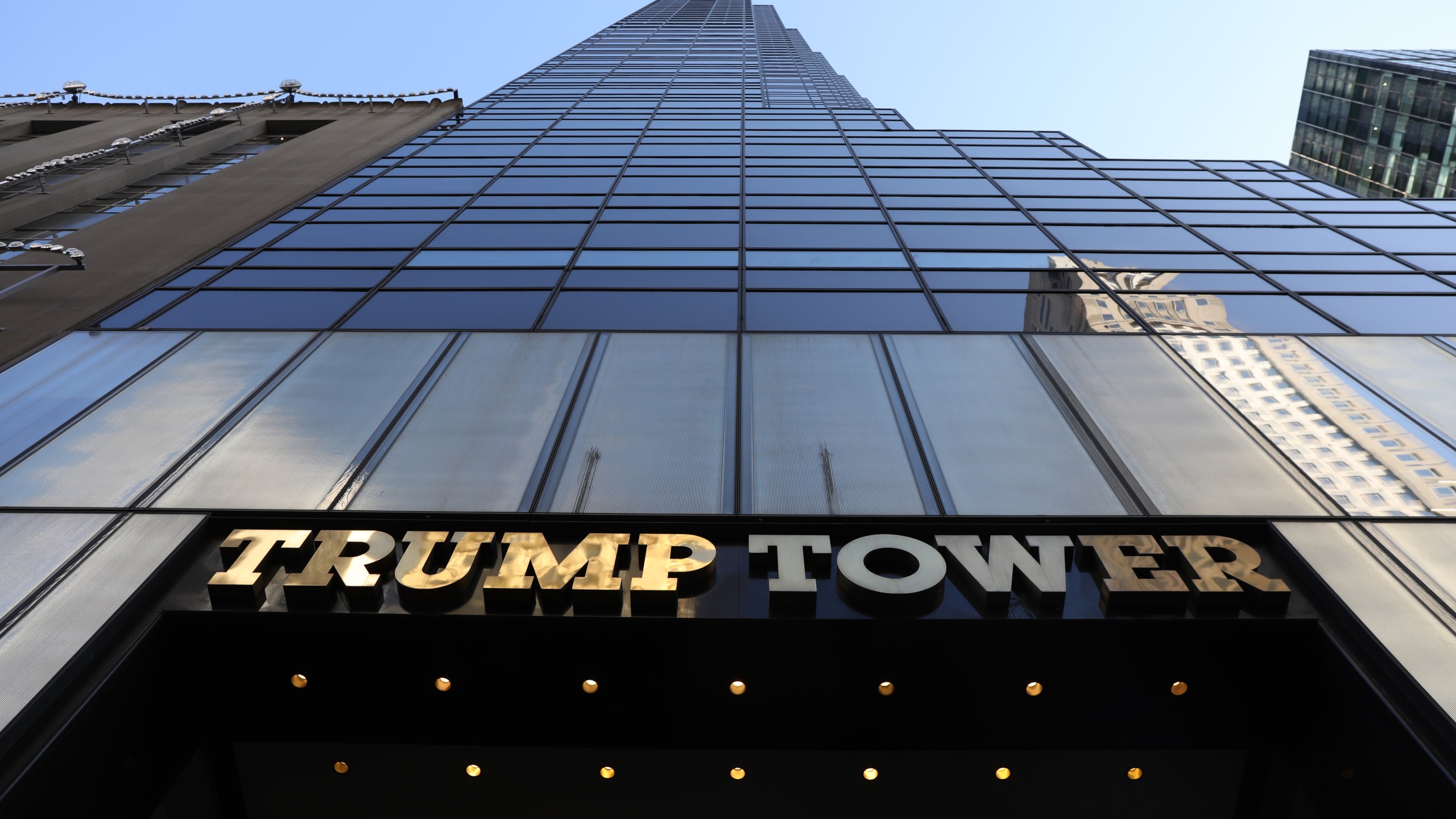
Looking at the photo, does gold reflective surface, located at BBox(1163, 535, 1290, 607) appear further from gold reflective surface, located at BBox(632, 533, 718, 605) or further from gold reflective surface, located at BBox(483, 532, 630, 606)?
gold reflective surface, located at BBox(483, 532, 630, 606)

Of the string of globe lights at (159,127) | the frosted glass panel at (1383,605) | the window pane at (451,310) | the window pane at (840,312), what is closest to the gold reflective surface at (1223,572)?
the frosted glass panel at (1383,605)

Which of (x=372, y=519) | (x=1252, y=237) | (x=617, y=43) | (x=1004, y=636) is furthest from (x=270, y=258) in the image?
(x=617, y=43)

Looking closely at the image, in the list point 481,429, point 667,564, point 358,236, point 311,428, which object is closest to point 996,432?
point 667,564

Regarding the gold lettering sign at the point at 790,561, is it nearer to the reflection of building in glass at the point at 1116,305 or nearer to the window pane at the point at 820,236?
the reflection of building in glass at the point at 1116,305

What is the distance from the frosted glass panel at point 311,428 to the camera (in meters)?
10.6

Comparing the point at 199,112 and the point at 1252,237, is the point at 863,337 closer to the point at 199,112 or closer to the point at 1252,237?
the point at 1252,237

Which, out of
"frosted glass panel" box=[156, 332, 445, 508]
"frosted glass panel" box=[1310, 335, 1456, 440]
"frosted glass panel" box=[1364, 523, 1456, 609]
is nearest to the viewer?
"frosted glass panel" box=[1364, 523, 1456, 609]

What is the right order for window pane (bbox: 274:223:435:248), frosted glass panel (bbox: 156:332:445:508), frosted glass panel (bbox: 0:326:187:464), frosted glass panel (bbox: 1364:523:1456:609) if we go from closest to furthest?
1. frosted glass panel (bbox: 1364:523:1456:609)
2. frosted glass panel (bbox: 156:332:445:508)
3. frosted glass panel (bbox: 0:326:187:464)
4. window pane (bbox: 274:223:435:248)

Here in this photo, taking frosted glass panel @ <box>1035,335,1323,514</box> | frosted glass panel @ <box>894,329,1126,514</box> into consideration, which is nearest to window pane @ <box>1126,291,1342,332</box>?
frosted glass panel @ <box>1035,335,1323,514</box>

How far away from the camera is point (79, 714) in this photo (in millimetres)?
7570

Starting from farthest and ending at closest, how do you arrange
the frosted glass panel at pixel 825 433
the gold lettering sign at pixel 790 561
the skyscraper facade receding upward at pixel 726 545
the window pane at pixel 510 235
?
the window pane at pixel 510 235
the frosted glass panel at pixel 825 433
the gold lettering sign at pixel 790 561
the skyscraper facade receding upward at pixel 726 545

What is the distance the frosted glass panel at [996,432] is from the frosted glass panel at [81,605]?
934 centimetres

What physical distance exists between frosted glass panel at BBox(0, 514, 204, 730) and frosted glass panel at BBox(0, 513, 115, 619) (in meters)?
0.27

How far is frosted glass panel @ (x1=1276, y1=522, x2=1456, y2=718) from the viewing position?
7848mm
